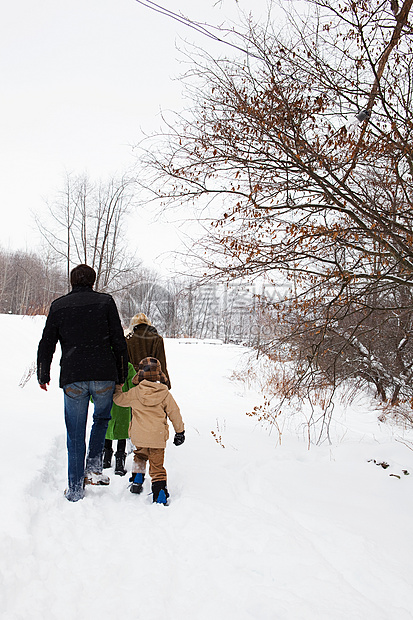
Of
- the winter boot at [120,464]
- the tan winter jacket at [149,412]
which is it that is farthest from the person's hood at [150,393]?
the winter boot at [120,464]

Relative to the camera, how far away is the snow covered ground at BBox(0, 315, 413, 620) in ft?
6.59

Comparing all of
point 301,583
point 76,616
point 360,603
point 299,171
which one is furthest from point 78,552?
point 299,171

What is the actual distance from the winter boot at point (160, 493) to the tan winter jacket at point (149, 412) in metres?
0.31

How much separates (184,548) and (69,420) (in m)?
1.34

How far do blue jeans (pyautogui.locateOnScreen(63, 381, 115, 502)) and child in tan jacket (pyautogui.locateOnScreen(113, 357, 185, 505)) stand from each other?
28 cm

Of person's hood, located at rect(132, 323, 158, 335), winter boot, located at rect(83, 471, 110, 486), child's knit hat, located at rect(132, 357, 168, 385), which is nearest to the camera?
winter boot, located at rect(83, 471, 110, 486)

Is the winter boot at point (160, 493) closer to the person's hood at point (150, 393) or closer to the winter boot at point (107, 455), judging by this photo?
the person's hood at point (150, 393)

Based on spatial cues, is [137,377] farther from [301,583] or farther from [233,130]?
[233,130]

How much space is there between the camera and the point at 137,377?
11.8 feet

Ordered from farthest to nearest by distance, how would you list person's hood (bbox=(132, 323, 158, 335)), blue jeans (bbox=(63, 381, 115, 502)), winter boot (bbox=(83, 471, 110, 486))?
person's hood (bbox=(132, 323, 158, 335)) < winter boot (bbox=(83, 471, 110, 486)) < blue jeans (bbox=(63, 381, 115, 502))

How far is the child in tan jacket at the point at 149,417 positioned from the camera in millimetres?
3447

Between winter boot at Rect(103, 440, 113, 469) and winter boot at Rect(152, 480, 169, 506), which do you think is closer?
winter boot at Rect(152, 480, 169, 506)

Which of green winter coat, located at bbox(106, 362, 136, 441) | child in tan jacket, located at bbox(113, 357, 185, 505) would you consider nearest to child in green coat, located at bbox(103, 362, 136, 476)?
green winter coat, located at bbox(106, 362, 136, 441)

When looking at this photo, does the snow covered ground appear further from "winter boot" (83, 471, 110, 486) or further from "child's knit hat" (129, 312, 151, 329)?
"child's knit hat" (129, 312, 151, 329)
